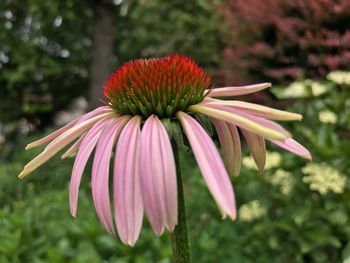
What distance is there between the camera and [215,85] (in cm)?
564

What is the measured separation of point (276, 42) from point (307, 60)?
46 centimetres

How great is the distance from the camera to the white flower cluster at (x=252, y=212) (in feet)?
7.27

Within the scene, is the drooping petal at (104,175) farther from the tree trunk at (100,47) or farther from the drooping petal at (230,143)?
the tree trunk at (100,47)

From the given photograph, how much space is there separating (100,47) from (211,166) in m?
6.32

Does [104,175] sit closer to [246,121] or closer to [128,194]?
[128,194]

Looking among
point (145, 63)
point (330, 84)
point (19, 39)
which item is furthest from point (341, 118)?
point (19, 39)

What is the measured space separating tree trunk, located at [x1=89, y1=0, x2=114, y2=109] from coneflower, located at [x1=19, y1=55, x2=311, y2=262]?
5.75 meters

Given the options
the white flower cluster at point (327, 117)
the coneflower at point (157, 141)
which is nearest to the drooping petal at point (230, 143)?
the coneflower at point (157, 141)

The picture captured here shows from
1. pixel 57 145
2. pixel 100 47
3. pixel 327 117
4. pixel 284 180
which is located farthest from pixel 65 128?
pixel 100 47

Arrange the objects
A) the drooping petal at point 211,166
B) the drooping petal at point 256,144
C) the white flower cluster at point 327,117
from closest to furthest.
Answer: the drooping petal at point 211,166
the drooping petal at point 256,144
the white flower cluster at point 327,117

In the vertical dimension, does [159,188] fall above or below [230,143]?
above

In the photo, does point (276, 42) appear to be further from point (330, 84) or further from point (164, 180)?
point (164, 180)

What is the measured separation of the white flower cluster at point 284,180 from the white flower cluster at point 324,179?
119 mm

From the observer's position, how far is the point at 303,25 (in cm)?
425
